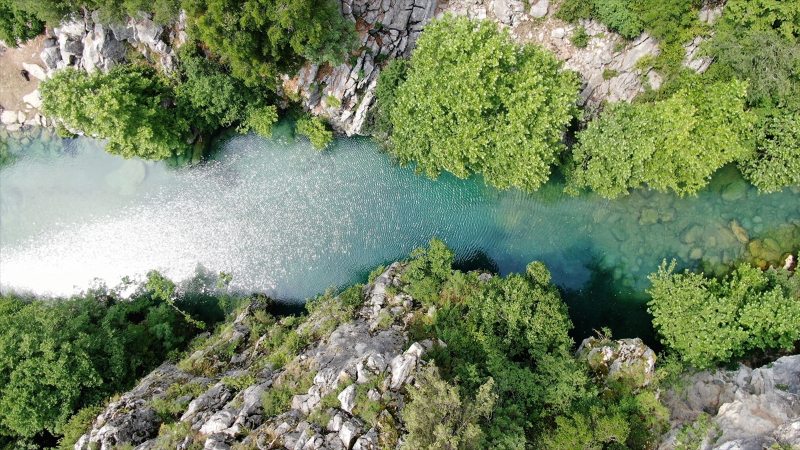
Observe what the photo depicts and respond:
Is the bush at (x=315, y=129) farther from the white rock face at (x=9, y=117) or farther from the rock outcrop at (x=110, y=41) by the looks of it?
the white rock face at (x=9, y=117)

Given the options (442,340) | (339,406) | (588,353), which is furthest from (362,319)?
(588,353)

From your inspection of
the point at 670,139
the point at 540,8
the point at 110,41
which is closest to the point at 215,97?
the point at 110,41

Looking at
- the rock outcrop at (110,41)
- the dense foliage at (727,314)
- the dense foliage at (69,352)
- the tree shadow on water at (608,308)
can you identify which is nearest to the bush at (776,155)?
the dense foliage at (727,314)

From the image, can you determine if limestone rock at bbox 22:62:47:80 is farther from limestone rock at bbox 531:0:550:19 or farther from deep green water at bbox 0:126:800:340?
limestone rock at bbox 531:0:550:19

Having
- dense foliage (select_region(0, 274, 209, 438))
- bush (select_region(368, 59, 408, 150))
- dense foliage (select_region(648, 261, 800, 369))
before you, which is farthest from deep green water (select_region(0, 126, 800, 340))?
dense foliage (select_region(0, 274, 209, 438))

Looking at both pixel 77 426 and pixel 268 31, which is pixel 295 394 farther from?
pixel 268 31

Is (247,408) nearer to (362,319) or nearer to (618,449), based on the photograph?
(362,319)
